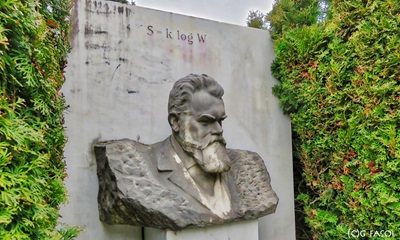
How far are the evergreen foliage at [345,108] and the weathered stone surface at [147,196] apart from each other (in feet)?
2.29

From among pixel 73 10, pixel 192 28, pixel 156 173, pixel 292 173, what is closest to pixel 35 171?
pixel 156 173

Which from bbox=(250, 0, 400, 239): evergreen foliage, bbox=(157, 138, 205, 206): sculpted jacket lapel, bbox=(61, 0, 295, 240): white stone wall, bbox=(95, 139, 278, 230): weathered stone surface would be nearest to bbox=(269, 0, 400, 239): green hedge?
bbox=(250, 0, 400, 239): evergreen foliage

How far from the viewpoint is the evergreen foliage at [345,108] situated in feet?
8.75

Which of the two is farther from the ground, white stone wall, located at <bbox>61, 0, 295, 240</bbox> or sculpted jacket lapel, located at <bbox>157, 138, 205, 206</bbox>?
white stone wall, located at <bbox>61, 0, 295, 240</bbox>

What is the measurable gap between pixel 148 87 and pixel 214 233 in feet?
4.06

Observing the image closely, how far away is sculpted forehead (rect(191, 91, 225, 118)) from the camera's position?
8.00 feet

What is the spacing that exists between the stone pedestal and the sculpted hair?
77 cm

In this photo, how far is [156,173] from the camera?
2420 millimetres

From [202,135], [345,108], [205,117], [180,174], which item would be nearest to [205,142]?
[202,135]

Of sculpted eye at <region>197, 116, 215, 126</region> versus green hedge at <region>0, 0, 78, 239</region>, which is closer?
green hedge at <region>0, 0, 78, 239</region>

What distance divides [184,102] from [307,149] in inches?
55.5

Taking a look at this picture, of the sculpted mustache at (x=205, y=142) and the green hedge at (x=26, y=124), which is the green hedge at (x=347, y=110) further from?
the green hedge at (x=26, y=124)

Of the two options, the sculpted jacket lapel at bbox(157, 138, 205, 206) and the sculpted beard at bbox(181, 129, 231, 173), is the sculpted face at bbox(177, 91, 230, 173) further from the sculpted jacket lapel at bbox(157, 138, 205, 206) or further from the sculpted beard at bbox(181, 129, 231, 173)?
the sculpted jacket lapel at bbox(157, 138, 205, 206)

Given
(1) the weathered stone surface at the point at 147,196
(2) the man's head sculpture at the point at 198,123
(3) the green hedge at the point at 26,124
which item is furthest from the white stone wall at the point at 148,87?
(3) the green hedge at the point at 26,124
